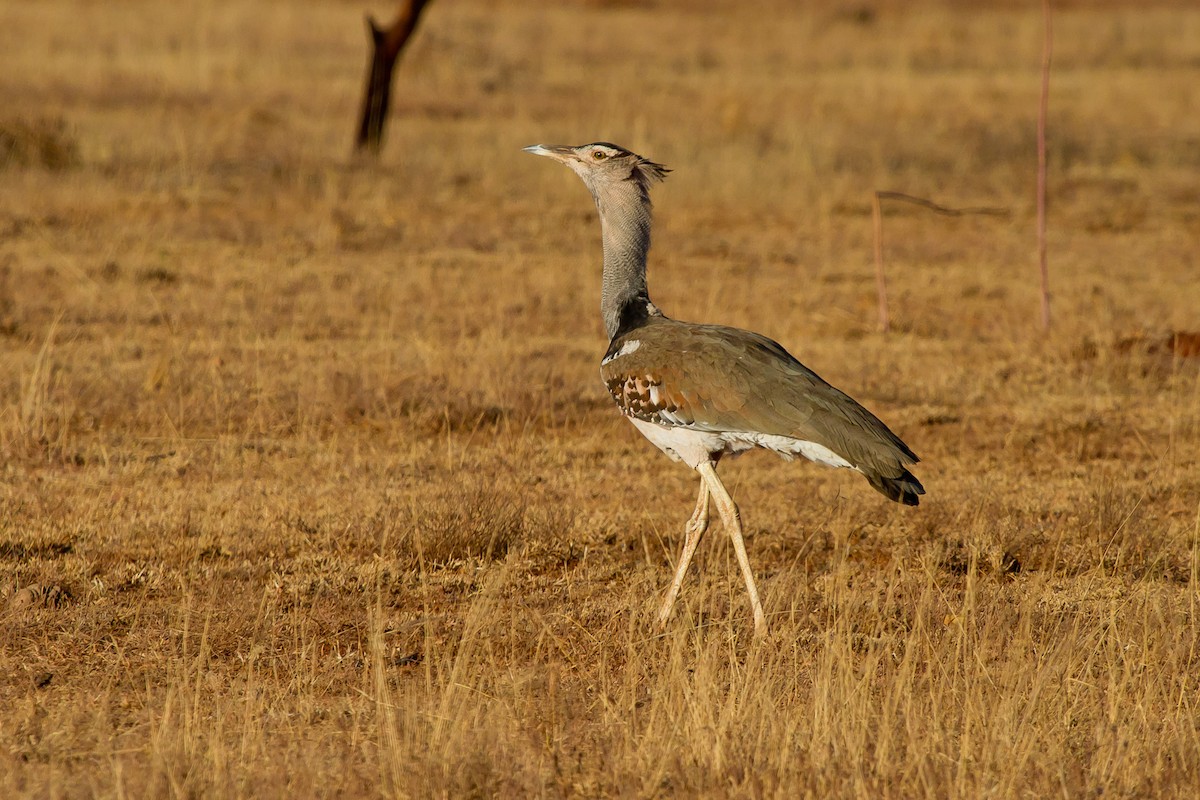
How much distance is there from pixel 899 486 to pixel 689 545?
737 millimetres

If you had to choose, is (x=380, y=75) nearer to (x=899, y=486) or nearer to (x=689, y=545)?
(x=689, y=545)

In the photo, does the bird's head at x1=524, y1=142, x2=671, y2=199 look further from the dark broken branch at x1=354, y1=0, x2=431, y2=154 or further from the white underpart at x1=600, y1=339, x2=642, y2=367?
the dark broken branch at x1=354, y1=0, x2=431, y2=154

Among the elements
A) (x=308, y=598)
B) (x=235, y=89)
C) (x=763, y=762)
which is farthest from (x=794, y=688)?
(x=235, y=89)

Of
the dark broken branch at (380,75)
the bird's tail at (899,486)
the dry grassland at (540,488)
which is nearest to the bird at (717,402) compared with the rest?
the bird's tail at (899,486)

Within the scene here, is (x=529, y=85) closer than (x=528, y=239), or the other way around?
(x=528, y=239)

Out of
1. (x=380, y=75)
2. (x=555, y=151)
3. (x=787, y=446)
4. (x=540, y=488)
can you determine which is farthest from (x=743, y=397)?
(x=380, y=75)

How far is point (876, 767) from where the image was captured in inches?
128

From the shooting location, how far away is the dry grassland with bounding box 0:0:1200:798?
3.45 meters

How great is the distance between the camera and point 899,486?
4012mm

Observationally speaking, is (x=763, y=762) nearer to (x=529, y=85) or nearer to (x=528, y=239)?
(x=528, y=239)

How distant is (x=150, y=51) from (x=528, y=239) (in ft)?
37.6

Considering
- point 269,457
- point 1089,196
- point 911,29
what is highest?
point 911,29

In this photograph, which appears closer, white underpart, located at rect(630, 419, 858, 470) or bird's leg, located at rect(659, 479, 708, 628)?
white underpart, located at rect(630, 419, 858, 470)

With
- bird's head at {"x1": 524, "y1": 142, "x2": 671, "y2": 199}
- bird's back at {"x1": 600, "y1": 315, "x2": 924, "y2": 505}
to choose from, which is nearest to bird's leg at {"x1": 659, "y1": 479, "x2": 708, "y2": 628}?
bird's back at {"x1": 600, "y1": 315, "x2": 924, "y2": 505}
